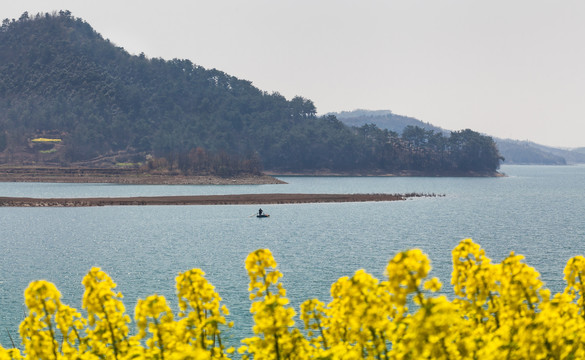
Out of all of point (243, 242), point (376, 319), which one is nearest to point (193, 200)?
point (243, 242)

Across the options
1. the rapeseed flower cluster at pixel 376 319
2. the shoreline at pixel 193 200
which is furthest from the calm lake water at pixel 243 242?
the rapeseed flower cluster at pixel 376 319

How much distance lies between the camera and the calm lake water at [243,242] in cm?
5034

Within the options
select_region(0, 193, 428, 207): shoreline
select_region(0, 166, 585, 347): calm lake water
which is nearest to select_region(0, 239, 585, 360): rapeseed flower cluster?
select_region(0, 166, 585, 347): calm lake water

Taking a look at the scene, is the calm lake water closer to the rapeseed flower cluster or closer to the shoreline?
the shoreline

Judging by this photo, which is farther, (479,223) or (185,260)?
(479,223)

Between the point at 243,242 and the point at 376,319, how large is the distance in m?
70.0

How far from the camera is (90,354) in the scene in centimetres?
1311

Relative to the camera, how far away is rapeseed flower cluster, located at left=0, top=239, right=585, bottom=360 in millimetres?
9289

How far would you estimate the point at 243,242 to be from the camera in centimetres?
8031

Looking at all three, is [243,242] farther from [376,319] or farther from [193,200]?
[376,319]

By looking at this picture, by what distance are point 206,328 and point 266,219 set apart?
321 ft

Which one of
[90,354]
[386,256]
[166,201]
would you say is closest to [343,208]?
[166,201]

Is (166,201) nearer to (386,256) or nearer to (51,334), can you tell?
(386,256)

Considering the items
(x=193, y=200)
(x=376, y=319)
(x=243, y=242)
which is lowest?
(x=243, y=242)
